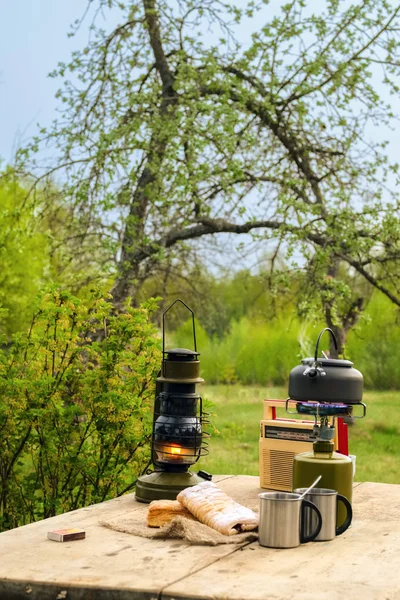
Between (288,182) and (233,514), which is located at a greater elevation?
(288,182)

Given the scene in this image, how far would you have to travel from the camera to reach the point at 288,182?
8094 mm

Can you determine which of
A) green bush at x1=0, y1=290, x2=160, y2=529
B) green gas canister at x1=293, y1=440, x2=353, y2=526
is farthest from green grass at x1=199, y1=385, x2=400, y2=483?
green gas canister at x1=293, y1=440, x2=353, y2=526

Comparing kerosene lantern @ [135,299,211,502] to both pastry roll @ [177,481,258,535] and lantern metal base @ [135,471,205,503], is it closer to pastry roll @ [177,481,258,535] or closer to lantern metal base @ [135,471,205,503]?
lantern metal base @ [135,471,205,503]

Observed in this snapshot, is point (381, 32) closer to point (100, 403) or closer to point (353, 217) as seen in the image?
point (353, 217)

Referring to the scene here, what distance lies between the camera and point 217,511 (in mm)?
2562

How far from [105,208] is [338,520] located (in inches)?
215

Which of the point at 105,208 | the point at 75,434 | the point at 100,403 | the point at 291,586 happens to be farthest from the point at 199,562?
the point at 105,208

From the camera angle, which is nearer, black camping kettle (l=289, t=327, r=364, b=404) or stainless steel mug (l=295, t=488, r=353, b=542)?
stainless steel mug (l=295, t=488, r=353, b=542)

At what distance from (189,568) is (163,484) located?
36.2 inches

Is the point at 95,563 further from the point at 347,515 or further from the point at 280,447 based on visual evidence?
the point at 280,447

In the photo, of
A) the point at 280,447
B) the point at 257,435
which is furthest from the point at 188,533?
the point at 257,435

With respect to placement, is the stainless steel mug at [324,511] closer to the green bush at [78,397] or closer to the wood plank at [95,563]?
the wood plank at [95,563]

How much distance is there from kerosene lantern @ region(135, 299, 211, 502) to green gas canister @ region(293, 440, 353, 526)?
485 mm

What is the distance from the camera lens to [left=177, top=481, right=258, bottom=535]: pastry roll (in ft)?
8.19
